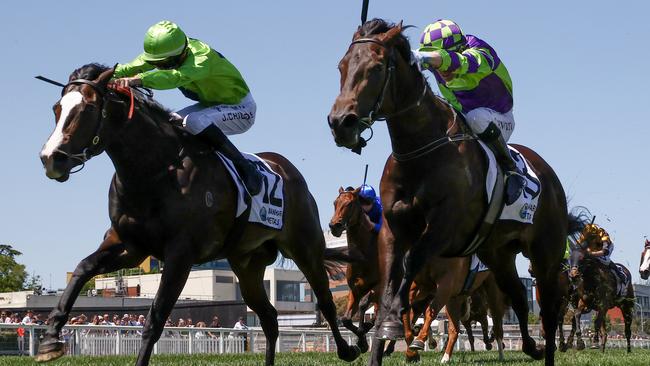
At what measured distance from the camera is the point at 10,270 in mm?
59406

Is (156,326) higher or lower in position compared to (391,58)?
lower

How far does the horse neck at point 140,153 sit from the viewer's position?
311 inches

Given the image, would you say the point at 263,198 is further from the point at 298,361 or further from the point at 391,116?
the point at 298,361

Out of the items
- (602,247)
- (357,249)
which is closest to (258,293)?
(357,249)

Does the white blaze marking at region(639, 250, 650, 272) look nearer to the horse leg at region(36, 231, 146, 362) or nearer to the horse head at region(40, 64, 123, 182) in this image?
the horse leg at region(36, 231, 146, 362)

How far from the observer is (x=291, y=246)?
9.85 m

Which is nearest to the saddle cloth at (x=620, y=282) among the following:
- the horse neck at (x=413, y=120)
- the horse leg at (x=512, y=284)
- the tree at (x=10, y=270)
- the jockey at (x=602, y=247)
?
the jockey at (x=602, y=247)

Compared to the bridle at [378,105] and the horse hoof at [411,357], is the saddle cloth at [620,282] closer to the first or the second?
the horse hoof at [411,357]

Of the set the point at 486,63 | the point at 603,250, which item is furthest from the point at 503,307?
the point at 486,63

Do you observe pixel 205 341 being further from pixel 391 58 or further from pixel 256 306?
pixel 391 58

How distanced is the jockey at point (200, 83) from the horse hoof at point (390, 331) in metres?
2.40

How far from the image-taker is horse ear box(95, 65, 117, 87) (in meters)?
7.68

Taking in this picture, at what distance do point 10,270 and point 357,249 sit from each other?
157 feet

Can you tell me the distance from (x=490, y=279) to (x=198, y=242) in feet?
31.0
